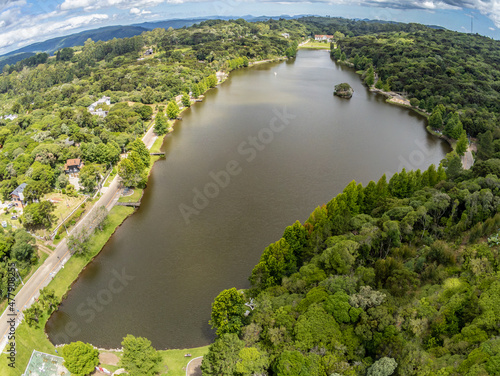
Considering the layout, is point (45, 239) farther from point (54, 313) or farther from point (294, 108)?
point (294, 108)

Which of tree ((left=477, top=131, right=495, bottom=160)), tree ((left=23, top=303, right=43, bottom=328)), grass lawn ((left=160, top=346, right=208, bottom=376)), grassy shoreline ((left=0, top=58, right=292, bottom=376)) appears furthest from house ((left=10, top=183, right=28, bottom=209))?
tree ((left=477, top=131, right=495, bottom=160))

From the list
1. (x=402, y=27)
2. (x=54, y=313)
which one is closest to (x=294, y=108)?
(x=54, y=313)

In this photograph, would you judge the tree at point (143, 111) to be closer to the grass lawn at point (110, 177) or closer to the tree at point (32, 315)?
the grass lawn at point (110, 177)

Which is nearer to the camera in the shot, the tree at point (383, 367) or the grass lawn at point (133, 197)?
the tree at point (383, 367)

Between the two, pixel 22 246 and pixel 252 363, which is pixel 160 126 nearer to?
pixel 22 246

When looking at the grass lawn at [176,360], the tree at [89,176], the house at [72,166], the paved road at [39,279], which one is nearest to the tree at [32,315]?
the paved road at [39,279]

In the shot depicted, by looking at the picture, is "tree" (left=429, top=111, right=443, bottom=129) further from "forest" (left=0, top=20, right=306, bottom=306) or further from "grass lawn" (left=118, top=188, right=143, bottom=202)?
"grass lawn" (left=118, top=188, right=143, bottom=202)

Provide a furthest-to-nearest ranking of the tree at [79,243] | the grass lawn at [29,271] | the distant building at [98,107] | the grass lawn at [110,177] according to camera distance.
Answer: the distant building at [98,107] < the grass lawn at [110,177] < the tree at [79,243] < the grass lawn at [29,271]
